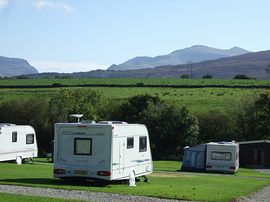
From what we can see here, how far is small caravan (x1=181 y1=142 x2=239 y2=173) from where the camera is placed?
143ft

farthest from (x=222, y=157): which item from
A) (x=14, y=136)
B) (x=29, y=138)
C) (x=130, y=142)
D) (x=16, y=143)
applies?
(x=130, y=142)

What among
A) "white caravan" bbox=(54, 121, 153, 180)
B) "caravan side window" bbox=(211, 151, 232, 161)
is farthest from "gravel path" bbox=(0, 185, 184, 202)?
"caravan side window" bbox=(211, 151, 232, 161)

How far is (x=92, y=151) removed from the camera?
72.4 ft

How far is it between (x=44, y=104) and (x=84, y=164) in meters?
49.0

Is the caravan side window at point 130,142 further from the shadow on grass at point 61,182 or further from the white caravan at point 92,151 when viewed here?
the shadow on grass at point 61,182

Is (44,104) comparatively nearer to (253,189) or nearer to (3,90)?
(3,90)

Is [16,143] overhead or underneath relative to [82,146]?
underneath

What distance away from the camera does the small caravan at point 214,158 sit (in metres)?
43.6

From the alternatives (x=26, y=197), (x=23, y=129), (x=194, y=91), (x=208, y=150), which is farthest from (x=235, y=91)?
(x=26, y=197)

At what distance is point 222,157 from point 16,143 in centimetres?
1555

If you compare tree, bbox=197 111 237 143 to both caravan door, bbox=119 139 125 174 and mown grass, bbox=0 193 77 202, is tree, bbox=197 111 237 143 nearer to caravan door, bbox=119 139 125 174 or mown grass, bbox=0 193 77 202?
caravan door, bbox=119 139 125 174

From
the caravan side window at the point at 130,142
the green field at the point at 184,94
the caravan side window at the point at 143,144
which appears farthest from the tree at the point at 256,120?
the caravan side window at the point at 130,142

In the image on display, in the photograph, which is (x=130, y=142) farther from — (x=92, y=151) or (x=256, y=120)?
(x=256, y=120)

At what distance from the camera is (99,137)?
2202cm
